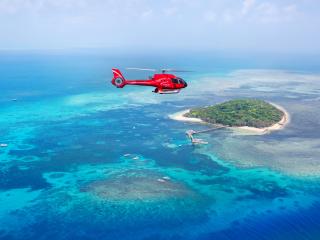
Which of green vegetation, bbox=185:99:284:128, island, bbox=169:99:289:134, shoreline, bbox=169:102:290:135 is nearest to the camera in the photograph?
shoreline, bbox=169:102:290:135

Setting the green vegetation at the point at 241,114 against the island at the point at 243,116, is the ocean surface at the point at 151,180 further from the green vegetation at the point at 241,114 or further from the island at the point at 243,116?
the green vegetation at the point at 241,114

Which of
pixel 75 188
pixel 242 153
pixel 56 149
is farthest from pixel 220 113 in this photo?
pixel 75 188

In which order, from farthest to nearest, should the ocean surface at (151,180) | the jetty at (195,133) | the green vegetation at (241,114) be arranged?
the green vegetation at (241,114) < the jetty at (195,133) < the ocean surface at (151,180)

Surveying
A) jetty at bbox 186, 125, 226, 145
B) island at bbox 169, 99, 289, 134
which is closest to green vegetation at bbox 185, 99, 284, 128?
island at bbox 169, 99, 289, 134

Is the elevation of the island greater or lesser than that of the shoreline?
greater

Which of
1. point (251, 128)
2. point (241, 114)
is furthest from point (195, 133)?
point (241, 114)

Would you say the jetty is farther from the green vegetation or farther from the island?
the green vegetation

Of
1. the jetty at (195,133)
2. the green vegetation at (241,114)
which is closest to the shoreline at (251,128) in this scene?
the green vegetation at (241,114)

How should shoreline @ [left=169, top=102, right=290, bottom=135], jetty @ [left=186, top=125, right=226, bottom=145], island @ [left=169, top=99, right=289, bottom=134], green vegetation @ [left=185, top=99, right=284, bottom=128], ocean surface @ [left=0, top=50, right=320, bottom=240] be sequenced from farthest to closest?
green vegetation @ [left=185, top=99, right=284, bottom=128], island @ [left=169, top=99, right=289, bottom=134], shoreline @ [left=169, top=102, right=290, bottom=135], jetty @ [left=186, top=125, right=226, bottom=145], ocean surface @ [left=0, top=50, right=320, bottom=240]

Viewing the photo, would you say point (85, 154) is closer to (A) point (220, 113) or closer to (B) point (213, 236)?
(B) point (213, 236)

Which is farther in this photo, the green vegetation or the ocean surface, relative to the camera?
the green vegetation
